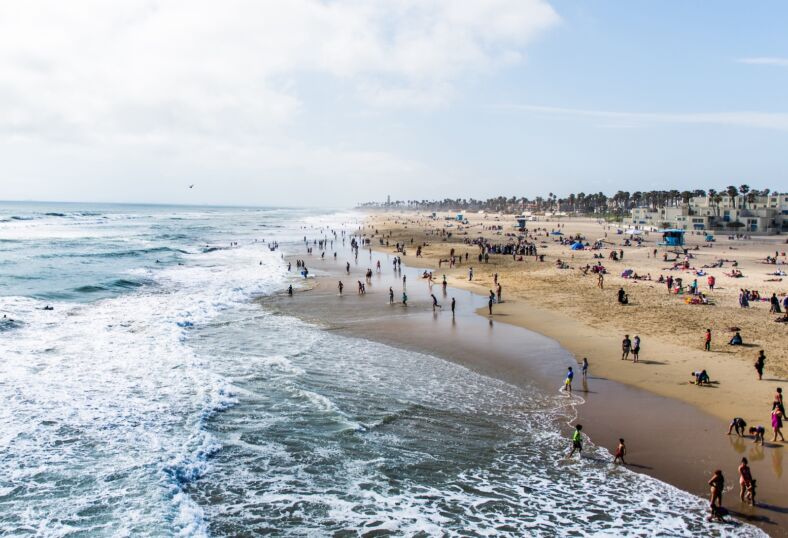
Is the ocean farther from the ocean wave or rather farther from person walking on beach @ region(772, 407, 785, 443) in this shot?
the ocean wave

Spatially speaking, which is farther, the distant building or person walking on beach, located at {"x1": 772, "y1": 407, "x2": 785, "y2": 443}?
the distant building

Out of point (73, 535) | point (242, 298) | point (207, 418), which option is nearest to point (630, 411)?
point (207, 418)

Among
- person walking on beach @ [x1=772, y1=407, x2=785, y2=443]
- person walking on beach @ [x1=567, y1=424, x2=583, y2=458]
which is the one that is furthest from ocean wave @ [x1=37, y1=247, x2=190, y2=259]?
person walking on beach @ [x1=772, y1=407, x2=785, y2=443]

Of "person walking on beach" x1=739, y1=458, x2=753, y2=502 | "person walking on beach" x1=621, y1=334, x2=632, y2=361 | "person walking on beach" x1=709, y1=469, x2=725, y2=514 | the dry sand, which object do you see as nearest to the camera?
"person walking on beach" x1=709, y1=469, x2=725, y2=514

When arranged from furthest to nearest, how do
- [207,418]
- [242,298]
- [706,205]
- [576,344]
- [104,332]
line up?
[706,205]
[242,298]
[104,332]
[576,344]
[207,418]

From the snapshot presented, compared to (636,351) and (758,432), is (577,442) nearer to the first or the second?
(758,432)

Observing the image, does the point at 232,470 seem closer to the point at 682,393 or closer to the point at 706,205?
the point at 682,393

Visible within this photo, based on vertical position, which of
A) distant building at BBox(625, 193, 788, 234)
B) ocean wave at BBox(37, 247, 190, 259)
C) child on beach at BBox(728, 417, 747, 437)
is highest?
distant building at BBox(625, 193, 788, 234)
